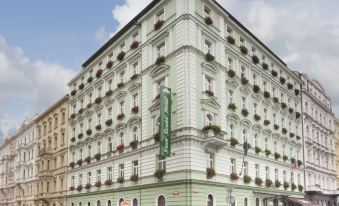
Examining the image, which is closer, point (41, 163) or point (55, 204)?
point (55, 204)

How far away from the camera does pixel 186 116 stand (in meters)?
35.0

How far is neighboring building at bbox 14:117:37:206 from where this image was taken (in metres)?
74.2

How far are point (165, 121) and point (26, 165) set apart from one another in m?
50.5

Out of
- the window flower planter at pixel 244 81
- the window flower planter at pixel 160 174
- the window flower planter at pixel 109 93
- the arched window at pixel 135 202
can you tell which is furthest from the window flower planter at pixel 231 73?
the arched window at pixel 135 202

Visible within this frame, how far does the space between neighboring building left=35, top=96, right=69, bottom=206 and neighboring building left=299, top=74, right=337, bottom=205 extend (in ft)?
112

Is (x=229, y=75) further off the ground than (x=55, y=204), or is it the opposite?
(x=229, y=75)

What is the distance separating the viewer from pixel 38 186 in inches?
2749

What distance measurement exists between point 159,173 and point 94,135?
655 inches

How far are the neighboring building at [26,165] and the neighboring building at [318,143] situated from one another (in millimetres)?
44494

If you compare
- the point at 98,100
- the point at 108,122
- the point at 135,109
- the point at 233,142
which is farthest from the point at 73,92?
the point at 233,142

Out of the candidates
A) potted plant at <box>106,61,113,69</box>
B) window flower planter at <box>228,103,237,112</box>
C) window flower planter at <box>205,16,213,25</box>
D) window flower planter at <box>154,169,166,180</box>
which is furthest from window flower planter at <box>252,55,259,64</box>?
window flower planter at <box>154,169,166,180</box>

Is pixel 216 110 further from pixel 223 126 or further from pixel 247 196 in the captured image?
pixel 247 196

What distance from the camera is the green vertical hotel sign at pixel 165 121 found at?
34500mm

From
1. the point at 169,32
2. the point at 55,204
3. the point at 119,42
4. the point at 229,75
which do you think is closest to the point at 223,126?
the point at 229,75
